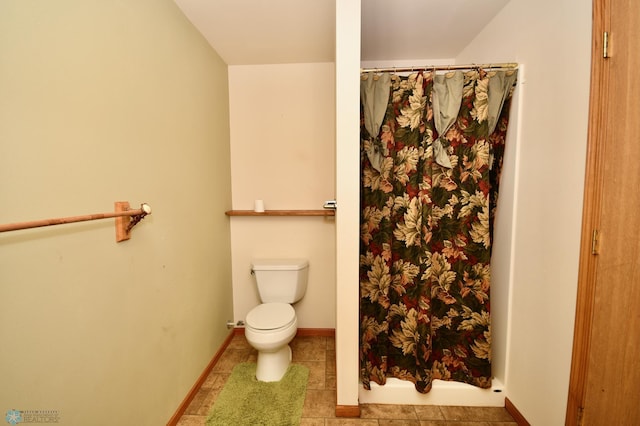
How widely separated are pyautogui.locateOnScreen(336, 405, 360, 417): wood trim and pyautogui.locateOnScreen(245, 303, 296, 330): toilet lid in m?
0.58

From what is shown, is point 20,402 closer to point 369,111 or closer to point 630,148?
point 369,111

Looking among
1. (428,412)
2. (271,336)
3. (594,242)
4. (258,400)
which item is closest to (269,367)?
(258,400)

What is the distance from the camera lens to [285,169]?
2.21 metres

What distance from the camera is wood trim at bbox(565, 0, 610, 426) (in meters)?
0.91

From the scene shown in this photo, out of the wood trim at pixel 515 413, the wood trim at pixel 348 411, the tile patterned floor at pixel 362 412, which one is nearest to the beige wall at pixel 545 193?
the wood trim at pixel 515 413

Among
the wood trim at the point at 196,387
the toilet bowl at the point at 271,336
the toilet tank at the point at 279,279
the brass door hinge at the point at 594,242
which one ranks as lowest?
the wood trim at the point at 196,387

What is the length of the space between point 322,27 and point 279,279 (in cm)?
192

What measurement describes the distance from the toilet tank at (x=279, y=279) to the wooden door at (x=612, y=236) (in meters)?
1.65

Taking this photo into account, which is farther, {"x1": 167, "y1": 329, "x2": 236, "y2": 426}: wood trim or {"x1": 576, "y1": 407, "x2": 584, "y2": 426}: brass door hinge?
{"x1": 167, "y1": 329, "x2": 236, "y2": 426}: wood trim

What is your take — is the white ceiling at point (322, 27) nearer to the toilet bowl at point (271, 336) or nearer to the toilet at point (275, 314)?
the toilet at point (275, 314)

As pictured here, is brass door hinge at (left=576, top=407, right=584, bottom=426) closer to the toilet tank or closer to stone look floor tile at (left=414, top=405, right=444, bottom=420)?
stone look floor tile at (left=414, top=405, right=444, bottom=420)

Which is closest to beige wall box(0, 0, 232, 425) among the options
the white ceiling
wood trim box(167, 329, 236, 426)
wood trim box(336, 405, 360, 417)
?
wood trim box(167, 329, 236, 426)

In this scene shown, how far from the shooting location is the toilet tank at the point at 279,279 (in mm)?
2043

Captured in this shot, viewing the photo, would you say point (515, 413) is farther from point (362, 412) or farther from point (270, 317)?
point (270, 317)
